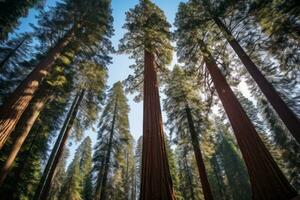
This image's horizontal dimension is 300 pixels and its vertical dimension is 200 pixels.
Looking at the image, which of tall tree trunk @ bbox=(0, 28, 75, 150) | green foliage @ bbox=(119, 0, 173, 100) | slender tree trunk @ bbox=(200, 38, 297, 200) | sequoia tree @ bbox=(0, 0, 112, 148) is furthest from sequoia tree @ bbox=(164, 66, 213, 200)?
tall tree trunk @ bbox=(0, 28, 75, 150)

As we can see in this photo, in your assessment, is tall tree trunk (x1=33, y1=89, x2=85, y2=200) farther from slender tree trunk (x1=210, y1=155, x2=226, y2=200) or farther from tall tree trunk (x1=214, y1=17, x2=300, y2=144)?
slender tree trunk (x1=210, y1=155, x2=226, y2=200)

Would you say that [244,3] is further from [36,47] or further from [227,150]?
[227,150]

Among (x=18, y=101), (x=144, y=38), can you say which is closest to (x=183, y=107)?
(x=144, y=38)

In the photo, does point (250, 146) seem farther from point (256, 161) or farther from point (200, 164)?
point (200, 164)

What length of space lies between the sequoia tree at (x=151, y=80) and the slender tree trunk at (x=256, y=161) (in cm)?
242

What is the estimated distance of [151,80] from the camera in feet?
25.1

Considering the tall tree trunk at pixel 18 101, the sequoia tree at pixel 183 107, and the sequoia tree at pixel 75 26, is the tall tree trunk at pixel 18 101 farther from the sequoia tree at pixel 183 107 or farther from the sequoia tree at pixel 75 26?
the sequoia tree at pixel 183 107

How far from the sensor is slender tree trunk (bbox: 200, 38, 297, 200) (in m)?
4.49

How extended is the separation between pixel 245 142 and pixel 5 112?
797 cm

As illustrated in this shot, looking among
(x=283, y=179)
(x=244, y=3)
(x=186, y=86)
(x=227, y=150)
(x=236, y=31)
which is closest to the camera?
(x=283, y=179)

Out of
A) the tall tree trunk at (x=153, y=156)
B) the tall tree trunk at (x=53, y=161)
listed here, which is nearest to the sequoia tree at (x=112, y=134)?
the tall tree trunk at (x=53, y=161)

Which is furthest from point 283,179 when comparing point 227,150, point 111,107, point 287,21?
point 227,150

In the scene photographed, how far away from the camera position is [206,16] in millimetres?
9883

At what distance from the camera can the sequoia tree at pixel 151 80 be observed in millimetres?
4503
